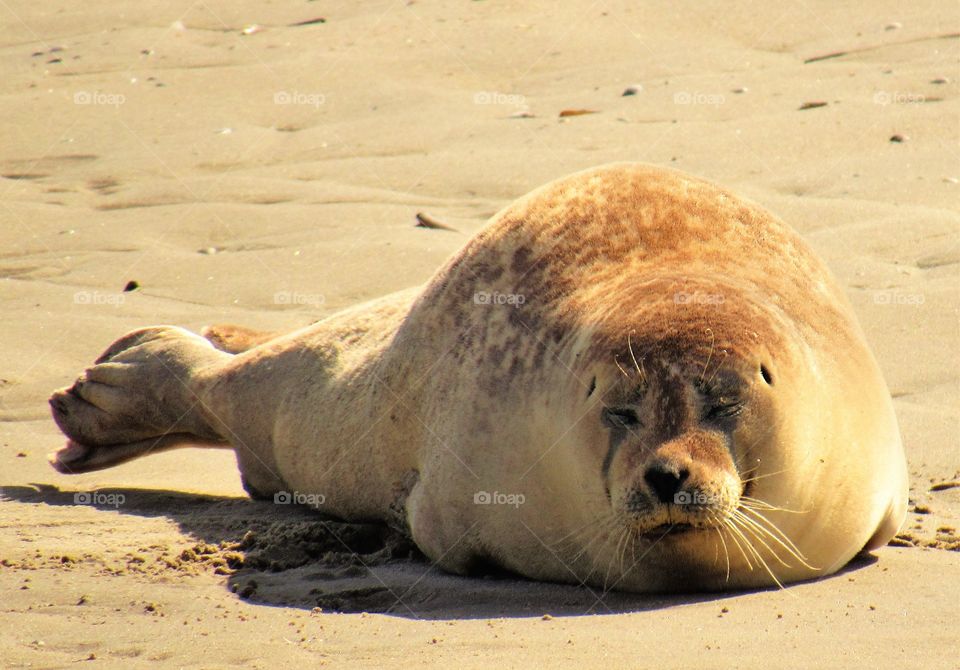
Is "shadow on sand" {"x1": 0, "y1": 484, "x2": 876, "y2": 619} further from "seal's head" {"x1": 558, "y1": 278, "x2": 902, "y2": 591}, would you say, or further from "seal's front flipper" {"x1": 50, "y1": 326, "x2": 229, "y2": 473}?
"seal's front flipper" {"x1": 50, "y1": 326, "x2": 229, "y2": 473}

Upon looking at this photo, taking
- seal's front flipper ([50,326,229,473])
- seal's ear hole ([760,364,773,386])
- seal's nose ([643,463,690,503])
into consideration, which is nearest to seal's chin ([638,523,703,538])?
seal's nose ([643,463,690,503])

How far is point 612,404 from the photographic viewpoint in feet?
12.4

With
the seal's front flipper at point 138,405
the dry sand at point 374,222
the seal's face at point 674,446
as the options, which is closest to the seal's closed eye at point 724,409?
the seal's face at point 674,446

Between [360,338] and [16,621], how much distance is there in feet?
5.89

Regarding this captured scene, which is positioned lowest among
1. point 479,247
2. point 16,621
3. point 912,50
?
point 16,621

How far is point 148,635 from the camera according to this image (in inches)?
147

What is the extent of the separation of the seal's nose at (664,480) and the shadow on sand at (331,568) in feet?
1.17

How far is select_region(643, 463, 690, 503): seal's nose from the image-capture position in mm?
3528

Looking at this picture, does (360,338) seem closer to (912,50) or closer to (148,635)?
(148,635)

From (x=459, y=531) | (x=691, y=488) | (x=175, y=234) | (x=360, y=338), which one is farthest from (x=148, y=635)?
(x=175, y=234)

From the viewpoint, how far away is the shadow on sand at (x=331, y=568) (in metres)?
3.98

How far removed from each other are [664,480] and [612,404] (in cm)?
31

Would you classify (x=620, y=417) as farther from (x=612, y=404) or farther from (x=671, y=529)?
(x=671, y=529)

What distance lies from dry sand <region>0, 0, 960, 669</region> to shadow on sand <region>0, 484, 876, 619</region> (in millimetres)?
16
